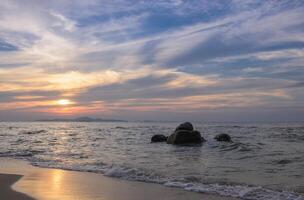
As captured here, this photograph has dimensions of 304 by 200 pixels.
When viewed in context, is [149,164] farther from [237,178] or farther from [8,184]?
[8,184]

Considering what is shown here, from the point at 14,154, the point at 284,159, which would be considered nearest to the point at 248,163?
the point at 284,159

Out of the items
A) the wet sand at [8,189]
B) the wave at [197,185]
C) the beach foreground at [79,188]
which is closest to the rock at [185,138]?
the wave at [197,185]

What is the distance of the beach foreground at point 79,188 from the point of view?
1004 centimetres

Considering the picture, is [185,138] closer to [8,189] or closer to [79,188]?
[79,188]

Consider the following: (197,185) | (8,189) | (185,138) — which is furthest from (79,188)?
(185,138)

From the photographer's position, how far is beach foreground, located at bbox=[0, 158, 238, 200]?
10.0 meters

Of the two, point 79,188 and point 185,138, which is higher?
point 185,138

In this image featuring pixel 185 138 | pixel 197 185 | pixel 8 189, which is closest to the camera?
pixel 8 189

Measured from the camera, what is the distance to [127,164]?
16891 mm

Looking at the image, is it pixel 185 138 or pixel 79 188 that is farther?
pixel 185 138

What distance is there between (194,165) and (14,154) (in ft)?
34.5

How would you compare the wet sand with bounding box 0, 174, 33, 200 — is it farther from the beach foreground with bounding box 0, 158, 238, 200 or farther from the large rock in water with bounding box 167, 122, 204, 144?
the large rock in water with bounding box 167, 122, 204, 144

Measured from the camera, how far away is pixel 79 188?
11094mm

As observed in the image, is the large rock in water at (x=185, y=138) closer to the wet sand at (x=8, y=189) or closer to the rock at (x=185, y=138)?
the rock at (x=185, y=138)
